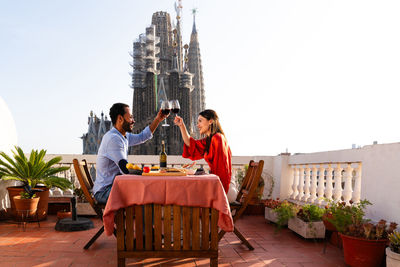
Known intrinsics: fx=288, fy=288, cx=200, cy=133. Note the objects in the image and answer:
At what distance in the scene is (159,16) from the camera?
74.9 metres

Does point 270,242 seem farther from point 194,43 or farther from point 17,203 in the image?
point 194,43

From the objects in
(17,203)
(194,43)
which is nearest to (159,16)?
(194,43)

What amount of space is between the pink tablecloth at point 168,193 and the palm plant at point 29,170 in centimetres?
283

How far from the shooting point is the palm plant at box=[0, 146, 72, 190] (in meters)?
4.31

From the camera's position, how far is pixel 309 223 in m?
3.49

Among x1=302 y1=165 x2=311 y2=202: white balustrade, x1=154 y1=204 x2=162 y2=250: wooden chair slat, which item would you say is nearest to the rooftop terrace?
x1=154 y1=204 x2=162 y2=250: wooden chair slat

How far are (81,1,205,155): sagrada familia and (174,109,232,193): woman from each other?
4884 cm

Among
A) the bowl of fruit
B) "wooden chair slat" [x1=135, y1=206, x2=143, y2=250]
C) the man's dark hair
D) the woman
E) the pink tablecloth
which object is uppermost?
the man's dark hair

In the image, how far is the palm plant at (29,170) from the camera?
14.1 ft

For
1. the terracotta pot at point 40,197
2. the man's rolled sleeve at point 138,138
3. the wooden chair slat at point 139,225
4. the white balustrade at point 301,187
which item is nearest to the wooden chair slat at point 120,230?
the wooden chair slat at point 139,225

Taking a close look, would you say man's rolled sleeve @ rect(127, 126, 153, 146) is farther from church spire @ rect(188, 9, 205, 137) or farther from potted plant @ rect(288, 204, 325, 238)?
church spire @ rect(188, 9, 205, 137)

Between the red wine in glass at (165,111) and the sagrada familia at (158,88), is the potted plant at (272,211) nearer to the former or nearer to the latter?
the red wine in glass at (165,111)

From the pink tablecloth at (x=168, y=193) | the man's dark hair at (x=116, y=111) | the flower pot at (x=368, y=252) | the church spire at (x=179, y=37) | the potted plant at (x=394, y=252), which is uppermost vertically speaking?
the church spire at (x=179, y=37)

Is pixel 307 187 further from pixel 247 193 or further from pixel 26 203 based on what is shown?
pixel 26 203
